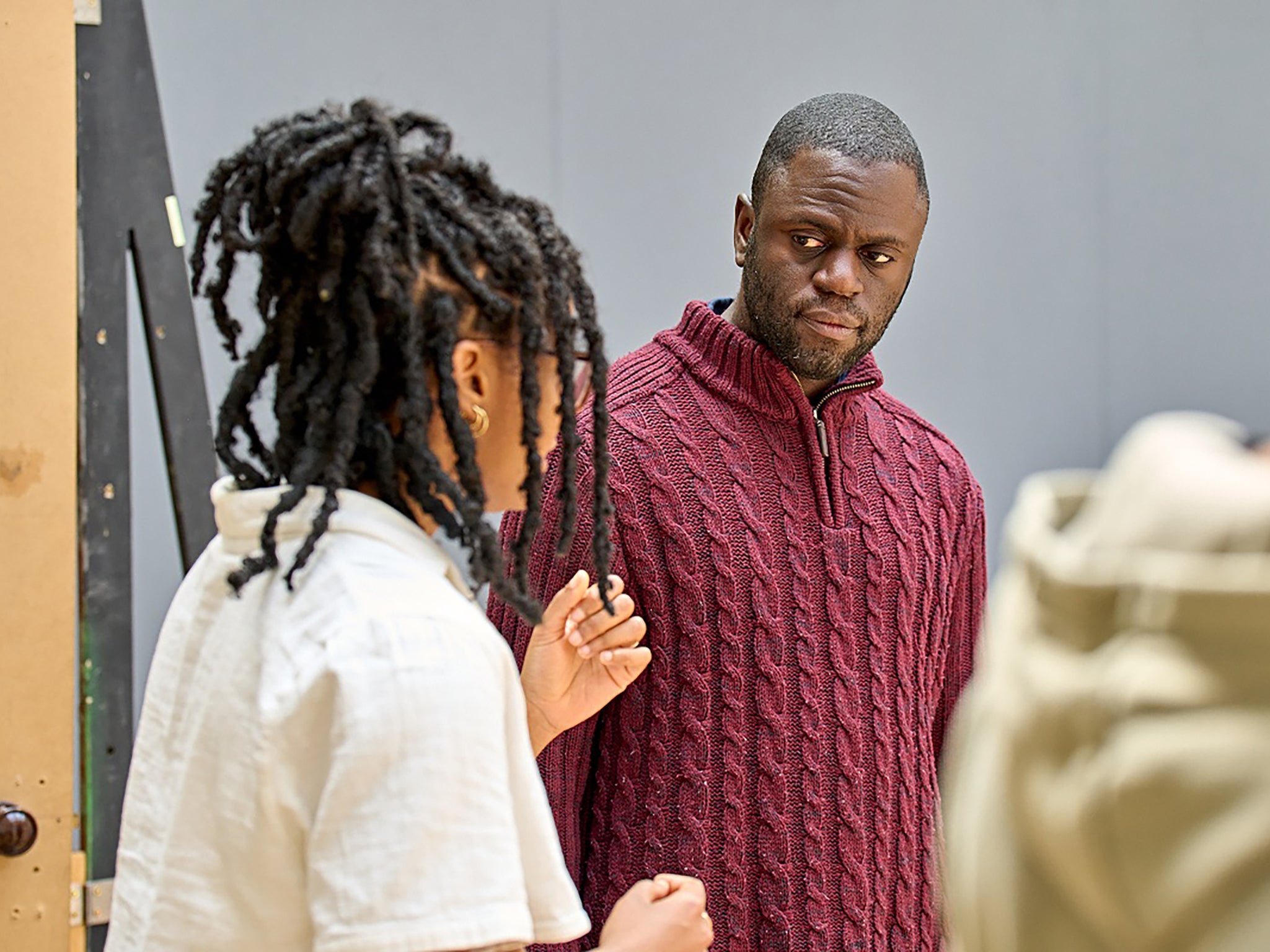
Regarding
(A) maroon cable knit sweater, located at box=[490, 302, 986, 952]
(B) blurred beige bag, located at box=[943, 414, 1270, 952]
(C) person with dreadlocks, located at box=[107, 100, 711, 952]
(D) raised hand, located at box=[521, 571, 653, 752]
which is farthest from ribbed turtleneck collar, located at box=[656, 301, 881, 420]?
(B) blurred beige bag, located at box=[943, 414, 1270, 952]

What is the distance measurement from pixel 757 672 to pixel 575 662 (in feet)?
0.84

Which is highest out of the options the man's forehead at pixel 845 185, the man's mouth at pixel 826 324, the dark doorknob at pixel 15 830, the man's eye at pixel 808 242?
the man's forehead at pixel 845 185

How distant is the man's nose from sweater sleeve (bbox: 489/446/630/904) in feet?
1.09

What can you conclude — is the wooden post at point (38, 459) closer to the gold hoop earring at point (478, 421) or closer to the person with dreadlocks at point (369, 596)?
the person with dreadlocks at point (369, 596)

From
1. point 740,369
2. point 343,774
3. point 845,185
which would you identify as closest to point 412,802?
point 343,774

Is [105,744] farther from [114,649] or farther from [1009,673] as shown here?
[1009,673]

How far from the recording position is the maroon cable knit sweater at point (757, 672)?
5.44 ft

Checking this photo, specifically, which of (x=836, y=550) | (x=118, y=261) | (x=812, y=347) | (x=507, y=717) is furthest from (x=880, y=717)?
(x=118, y=261)

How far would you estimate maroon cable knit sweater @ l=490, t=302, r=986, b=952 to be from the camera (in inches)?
65.3

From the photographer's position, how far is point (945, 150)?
3.32m

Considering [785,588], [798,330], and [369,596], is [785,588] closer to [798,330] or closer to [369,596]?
[798,330]

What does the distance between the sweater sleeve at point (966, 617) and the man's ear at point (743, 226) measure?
42 cm

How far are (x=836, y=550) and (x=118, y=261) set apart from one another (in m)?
1.00

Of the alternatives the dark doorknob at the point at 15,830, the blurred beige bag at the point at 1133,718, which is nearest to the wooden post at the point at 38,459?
the dark doorknob at the point at 15,830
